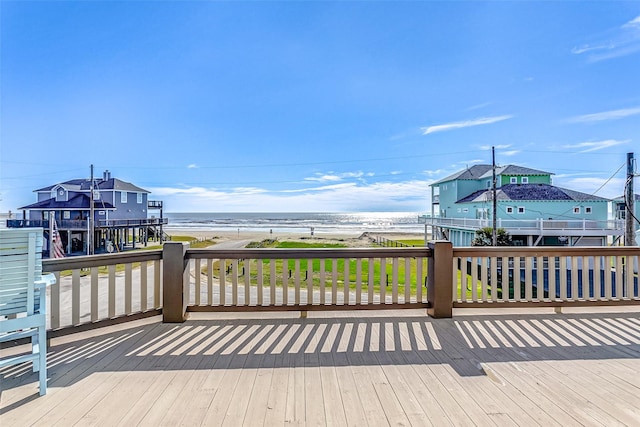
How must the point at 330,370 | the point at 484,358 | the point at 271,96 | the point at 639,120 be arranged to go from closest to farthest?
the point at 330,370, the point at 484,358, the point at 639,120, the point at 271,96

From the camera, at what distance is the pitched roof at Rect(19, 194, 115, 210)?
22.7 meters

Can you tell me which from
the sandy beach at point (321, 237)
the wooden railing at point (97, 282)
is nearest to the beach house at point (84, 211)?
the sandy beach at point (321, 237)

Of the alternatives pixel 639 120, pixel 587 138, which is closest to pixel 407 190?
pixel 587 138

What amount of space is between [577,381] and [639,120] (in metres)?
12.6

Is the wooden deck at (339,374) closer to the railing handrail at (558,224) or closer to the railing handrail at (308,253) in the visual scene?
the railing handrail at (308,253)

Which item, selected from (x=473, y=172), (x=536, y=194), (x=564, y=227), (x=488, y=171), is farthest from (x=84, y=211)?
(x=564, y=227)

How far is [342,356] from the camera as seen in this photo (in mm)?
2480

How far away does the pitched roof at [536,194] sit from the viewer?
61.2 ft

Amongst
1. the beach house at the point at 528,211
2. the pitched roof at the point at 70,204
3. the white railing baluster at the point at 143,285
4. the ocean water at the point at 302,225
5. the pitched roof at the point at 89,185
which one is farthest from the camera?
the ocean water at the point at 302,225

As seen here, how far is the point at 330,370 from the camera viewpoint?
225 centimetres

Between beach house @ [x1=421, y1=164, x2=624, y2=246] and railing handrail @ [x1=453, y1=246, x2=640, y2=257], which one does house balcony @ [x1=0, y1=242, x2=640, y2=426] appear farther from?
beach house @ [x1=421, y1=164, x2=624, y2=246]

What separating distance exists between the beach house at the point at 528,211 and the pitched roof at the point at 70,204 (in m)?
23.4

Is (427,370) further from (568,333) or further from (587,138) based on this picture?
(587,138)

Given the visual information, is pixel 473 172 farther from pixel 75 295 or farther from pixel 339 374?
pixel 75 295
